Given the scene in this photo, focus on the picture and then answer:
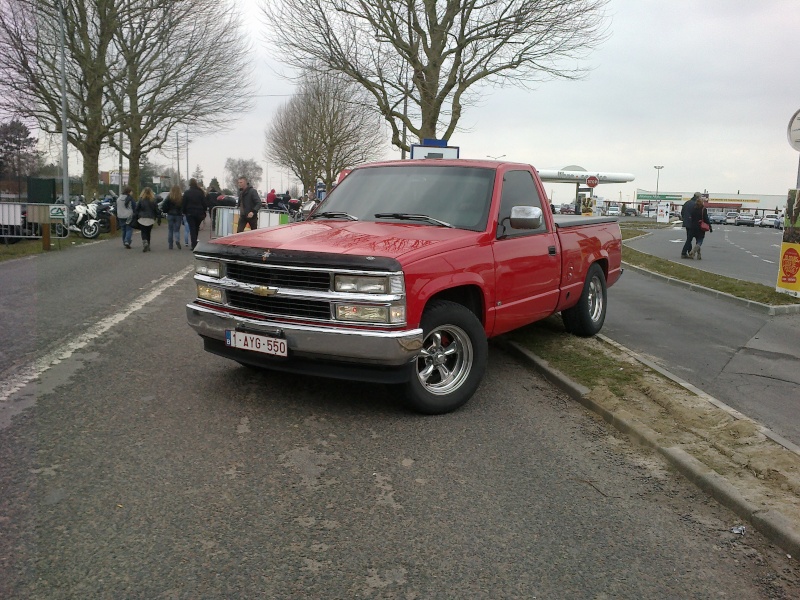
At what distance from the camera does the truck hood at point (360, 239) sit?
15.1 feet

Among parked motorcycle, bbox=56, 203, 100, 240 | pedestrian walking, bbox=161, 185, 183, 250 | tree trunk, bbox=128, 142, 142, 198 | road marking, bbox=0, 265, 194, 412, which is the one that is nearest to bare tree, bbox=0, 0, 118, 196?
tree trunk, bbox=128, 142, 142, 198

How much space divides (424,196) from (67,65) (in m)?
28.9

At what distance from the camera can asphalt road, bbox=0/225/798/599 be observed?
277 cm

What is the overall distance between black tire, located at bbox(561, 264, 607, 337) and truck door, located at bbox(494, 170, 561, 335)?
1015mm

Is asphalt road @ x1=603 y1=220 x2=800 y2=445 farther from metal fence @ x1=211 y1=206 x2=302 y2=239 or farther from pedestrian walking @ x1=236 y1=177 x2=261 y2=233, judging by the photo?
metal fence @ x1=211 y1=206 x2=302 y2=239

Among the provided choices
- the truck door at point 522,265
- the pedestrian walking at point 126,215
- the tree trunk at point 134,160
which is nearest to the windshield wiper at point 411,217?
the truck door at point 522,265

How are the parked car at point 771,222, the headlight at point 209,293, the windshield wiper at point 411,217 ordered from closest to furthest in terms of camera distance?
1. the headlight at point 209,293
2. the windshield wiper at point 411,217
3. the parked car at point 771,222

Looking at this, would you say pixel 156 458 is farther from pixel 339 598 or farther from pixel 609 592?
pixel 609 592

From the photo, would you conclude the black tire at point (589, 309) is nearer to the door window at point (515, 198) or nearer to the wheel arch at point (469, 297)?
the door window at point (515, 198)

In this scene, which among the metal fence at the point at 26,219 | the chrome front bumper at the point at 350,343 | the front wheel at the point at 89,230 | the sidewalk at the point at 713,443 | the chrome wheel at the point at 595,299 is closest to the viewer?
the sidewalk at the point at 713,443

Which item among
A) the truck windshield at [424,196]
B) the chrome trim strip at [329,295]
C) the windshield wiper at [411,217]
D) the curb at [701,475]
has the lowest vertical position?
the curb at [701,475]

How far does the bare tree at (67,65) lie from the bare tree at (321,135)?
839 inches

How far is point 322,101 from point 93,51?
25.2m

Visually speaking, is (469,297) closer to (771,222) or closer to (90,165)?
(90,165)
